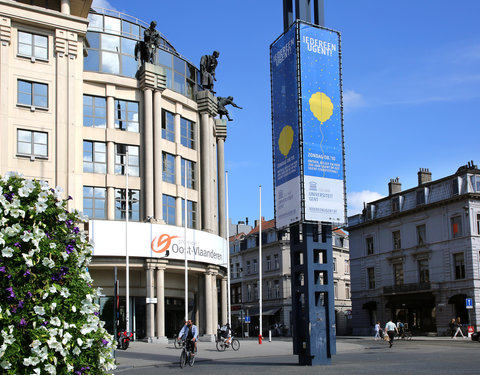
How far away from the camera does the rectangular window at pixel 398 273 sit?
66.8 metres

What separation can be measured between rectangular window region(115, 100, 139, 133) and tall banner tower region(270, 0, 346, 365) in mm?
20685

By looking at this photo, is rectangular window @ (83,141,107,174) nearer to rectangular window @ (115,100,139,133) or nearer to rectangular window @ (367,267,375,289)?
rectangular window @ (115,100,139,133)

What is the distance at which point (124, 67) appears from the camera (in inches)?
1774

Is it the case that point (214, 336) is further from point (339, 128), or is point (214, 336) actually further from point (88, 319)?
point (88, 319)

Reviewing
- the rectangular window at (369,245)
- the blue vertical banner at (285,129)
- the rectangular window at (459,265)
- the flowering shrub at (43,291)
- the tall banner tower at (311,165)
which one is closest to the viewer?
the flowering shrub at (43,291)

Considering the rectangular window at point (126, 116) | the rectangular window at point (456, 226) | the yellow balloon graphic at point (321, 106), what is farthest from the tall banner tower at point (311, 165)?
the rectangular window at point (456, 226)

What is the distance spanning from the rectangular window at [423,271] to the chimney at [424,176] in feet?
28.4

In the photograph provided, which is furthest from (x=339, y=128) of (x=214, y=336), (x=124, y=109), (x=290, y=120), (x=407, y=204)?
(x=407, y=204)

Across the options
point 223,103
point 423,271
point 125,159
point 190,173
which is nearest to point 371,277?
point 423,271

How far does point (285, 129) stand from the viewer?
25.5 metres

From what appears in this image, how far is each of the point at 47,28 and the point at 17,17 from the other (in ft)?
5.44

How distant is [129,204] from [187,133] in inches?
336

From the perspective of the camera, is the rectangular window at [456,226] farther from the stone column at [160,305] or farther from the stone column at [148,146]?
the stone column at [148,146]

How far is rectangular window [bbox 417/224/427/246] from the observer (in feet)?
209
